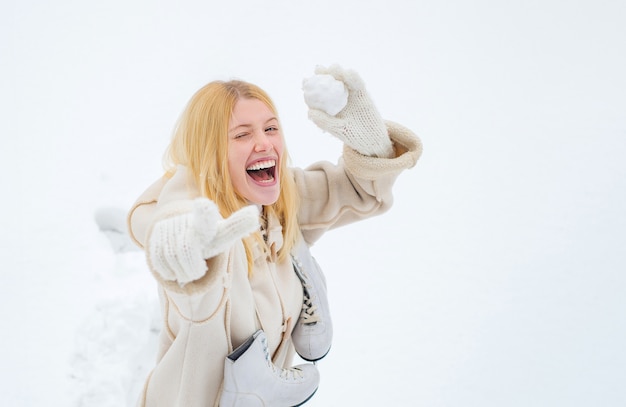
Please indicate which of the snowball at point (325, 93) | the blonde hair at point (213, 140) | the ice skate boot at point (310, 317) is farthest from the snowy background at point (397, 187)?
the snowball at point (325, 93)

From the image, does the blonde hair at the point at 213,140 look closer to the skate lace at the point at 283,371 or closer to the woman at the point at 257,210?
the woman at the point at 257,210

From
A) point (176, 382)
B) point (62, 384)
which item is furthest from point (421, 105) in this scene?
point (176, 382)

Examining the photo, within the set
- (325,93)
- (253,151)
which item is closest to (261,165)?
(253,151)

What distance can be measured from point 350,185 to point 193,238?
1.79ft

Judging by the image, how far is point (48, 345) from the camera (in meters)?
1.67

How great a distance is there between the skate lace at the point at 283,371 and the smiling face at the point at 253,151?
0.81 ft

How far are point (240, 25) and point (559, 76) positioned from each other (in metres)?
1.71

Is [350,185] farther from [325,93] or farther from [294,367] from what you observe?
[294,367]

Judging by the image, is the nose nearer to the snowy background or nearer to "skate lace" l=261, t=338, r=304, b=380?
"skate lace" l=261, t=338, r=304, b=380

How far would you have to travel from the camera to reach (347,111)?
3.34 feet

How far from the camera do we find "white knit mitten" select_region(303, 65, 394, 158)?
3.18 feet

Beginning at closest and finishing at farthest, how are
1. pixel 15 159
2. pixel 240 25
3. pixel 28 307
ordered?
pixel 28 307
pixel 15 159
pixel 240 25

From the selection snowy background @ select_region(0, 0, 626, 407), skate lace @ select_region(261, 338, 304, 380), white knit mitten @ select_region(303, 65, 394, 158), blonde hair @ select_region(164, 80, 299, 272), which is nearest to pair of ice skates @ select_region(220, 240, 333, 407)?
skate lace @ select_region(261, 338, 304, 380)

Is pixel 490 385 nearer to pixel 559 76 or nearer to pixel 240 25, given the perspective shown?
pixel 559 76
